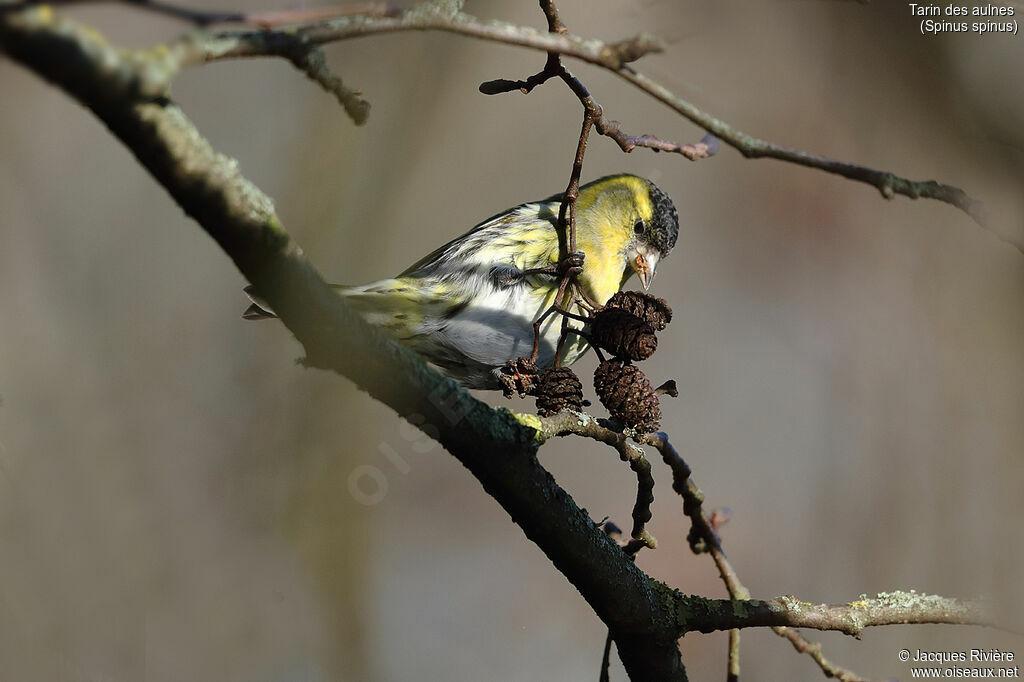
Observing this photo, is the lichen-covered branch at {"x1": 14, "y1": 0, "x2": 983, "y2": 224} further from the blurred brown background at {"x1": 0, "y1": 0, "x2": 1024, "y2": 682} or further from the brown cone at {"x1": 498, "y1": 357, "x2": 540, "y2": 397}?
the blurred brown background at {"x1": 0, "y1": 0, "x2": 1024, "y2": 682}

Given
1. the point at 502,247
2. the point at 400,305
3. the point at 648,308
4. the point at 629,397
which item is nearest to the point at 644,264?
the point at 502,247

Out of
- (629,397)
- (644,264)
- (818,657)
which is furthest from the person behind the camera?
(644,264)

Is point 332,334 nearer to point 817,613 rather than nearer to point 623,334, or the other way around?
point 623,334

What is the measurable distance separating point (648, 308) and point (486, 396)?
1760 mm

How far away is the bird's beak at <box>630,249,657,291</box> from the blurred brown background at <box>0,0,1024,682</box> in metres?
0.97

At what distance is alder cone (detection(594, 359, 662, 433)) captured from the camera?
1098 mm

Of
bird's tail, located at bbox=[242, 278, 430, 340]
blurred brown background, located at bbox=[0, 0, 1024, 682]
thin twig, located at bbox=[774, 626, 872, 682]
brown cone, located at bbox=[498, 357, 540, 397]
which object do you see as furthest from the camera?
blurred brown background, located at bbox=[0, 0, 1024, 682]

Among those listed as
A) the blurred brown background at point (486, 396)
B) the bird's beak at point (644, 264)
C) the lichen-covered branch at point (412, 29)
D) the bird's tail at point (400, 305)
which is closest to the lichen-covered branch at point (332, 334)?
the lichen-covered branch at point (412, 29)

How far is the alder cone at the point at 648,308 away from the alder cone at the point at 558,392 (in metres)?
0.17

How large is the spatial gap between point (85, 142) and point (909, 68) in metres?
3.15

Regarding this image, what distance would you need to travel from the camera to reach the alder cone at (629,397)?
1.10 meters

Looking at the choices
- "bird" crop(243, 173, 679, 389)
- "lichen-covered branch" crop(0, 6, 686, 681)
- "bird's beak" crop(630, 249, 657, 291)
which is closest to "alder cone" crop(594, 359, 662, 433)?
"lichen-covered branch" crop(0, 6, 686, 681)

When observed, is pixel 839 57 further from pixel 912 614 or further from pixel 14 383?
pixel 14 383

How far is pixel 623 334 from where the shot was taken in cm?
119
